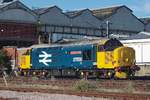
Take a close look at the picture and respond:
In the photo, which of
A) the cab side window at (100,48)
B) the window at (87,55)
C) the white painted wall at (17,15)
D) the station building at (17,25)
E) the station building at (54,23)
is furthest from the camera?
the white painted wall at (17,15)

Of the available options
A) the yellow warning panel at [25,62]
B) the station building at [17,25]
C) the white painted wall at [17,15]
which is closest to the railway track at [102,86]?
the yellow warning panel at [25,62]

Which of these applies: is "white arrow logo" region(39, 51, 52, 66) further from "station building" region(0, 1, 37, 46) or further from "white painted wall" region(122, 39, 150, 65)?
"station building" region(0, 1, 37, 46)

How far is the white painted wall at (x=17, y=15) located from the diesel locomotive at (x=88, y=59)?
3510 cm

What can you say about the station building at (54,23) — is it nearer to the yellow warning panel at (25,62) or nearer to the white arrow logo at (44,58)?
the yellow warning panel at (25,62)

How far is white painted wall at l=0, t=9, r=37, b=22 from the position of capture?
8103 cm

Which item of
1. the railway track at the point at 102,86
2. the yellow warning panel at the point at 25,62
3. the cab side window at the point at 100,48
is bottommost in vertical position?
the railway track at the point at 102,86

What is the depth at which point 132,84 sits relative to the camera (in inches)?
1169

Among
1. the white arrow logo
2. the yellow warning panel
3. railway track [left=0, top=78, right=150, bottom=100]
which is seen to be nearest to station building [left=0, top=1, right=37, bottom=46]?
the yellow warning panel

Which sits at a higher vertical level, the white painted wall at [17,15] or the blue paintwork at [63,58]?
the white painted wall at [17,15]

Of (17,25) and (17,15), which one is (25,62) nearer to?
(17,25)

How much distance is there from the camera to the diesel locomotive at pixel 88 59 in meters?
37.4

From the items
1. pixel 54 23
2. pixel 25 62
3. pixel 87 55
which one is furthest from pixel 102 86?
pixel 54 23

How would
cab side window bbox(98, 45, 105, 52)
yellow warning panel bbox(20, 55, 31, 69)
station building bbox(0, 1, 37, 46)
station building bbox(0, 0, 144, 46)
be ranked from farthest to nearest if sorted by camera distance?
station building bbox(0, 0, 144, 46) < station building bbox(0, 1, 37, 46) < yellow warning panel bbox(20, 55, 31, 69) < cab side window bbox(98, 45, 105, 52)

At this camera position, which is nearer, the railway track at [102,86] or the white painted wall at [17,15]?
the railway track at [102,86]
